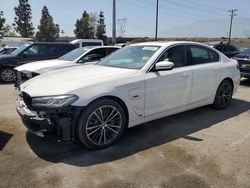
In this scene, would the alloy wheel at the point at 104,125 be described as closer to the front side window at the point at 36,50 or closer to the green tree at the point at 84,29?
the front side window at the point at 36,50

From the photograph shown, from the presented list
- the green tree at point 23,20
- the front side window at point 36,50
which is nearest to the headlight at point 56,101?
the front side window at point 36,50

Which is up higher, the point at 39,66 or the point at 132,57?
the point at 132,57

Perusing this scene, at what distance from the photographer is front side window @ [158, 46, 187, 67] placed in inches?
190

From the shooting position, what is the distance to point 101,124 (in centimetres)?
399

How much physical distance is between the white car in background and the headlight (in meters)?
3.90

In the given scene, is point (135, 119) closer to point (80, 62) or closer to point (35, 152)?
point (35, 152)

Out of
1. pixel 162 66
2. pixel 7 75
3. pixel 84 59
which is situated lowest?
pixel 7 75

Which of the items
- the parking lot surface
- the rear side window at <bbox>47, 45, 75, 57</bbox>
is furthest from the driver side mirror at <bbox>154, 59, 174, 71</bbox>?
the rear side window at <bbox>47, 45, 75, 57</bbox>

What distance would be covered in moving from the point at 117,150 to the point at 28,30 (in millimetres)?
78958

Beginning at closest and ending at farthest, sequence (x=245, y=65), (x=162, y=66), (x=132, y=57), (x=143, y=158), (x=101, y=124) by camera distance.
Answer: (x=143, y=158) < (x=101, y=124) < (x=162, y=66) < (x=132, y=57) < (x=245, y=65)

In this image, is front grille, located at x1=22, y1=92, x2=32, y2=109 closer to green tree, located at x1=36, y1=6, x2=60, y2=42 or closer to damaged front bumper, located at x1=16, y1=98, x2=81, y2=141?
damaged front bumper, located at x1=16, y1=98, x2=81, y2=141

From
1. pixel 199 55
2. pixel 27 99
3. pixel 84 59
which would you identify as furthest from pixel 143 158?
pixel 84 59

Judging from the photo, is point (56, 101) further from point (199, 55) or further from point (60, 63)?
point (60, 63)

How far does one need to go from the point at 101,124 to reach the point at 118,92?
1.75 ft
